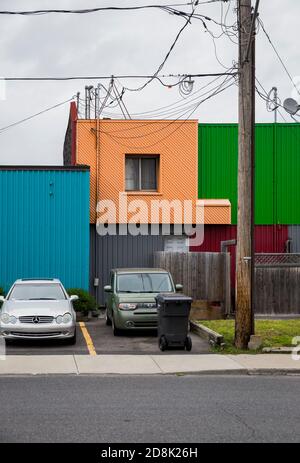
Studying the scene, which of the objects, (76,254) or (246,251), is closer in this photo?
(246,251)

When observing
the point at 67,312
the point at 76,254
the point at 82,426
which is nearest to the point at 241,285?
the point at 67,312

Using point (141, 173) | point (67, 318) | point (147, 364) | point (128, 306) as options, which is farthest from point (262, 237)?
point (147, 364)

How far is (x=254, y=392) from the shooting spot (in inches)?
450

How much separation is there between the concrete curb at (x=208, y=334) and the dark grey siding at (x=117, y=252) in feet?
20.3

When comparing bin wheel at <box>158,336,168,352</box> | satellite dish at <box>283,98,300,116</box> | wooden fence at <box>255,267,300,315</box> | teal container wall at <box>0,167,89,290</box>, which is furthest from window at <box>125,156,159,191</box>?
bin wheel at <box>158,336,168,352</box>

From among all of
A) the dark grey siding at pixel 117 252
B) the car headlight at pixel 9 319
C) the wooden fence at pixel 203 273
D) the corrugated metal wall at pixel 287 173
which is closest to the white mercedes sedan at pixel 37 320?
the car headlight at pixel 9 319

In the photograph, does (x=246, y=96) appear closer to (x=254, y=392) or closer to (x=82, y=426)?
(x=254, y=392)

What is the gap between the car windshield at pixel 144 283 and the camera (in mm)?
18844

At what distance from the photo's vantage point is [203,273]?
22.9 m

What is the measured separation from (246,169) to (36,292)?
19.7ft

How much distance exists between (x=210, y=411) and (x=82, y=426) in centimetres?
195

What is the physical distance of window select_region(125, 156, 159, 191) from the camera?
26281 millimetres
